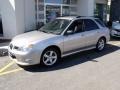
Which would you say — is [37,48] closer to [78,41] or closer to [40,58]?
[40,58]

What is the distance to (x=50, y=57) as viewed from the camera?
652 cm

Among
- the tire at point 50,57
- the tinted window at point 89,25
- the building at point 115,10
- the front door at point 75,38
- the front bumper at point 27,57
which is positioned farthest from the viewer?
the building at point 115,10

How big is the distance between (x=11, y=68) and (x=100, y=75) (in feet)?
9.64

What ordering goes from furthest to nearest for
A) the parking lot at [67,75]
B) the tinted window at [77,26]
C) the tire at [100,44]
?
the tire at [100,44] → the tinted window at [77,26] → the parking lot at [67,75]

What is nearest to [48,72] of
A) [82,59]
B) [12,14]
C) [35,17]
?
[82,59]

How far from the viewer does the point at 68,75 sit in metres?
5.74

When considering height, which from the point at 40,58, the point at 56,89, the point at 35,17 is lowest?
the point at 56,89

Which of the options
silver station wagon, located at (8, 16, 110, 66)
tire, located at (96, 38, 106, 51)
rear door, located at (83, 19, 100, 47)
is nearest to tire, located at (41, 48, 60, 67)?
silver station wagon, located at (8, 16, 110, 66)

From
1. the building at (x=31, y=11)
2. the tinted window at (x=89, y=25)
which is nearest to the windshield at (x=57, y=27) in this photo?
the tinted window at (x=89, y=25)

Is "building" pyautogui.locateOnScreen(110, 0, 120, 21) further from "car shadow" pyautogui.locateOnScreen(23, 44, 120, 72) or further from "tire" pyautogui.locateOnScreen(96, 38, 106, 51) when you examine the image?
"tire" pyautogui.locateOnScreen(96, 38, 106, 51)

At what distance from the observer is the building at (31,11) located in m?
11.6

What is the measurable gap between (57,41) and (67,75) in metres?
1.37

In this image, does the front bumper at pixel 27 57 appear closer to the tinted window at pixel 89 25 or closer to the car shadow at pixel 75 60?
the car shadow at pixel 75 60

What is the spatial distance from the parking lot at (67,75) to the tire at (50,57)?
18 centimetres
